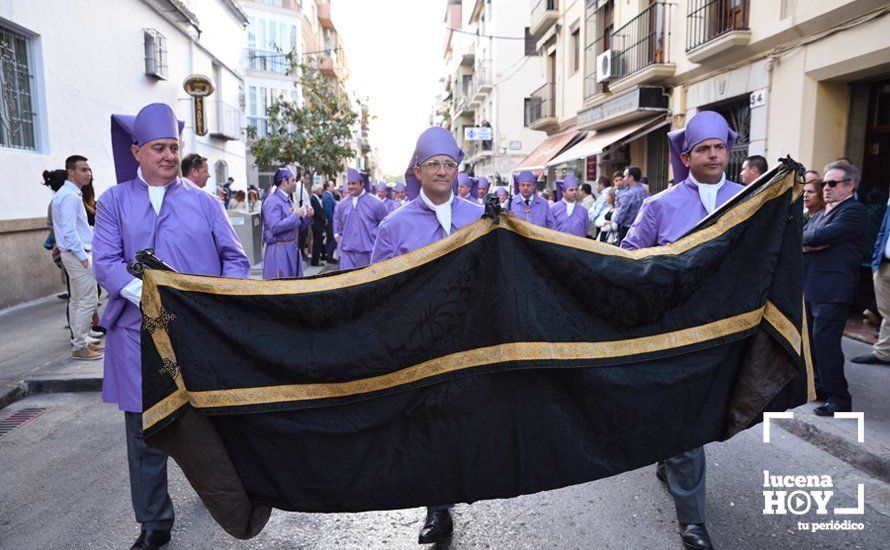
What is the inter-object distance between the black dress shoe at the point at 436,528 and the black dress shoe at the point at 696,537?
1.19 metres

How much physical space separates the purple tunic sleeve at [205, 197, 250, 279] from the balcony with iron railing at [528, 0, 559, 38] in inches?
887

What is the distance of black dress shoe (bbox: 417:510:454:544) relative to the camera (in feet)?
11.0

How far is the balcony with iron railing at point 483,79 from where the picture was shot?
39906 millimetres

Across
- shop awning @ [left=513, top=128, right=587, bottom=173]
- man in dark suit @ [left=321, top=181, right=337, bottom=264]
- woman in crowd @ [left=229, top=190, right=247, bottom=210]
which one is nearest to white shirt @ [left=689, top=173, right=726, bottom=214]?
man in dark suit @ [left=321, top=181, right=337, bottom=264]

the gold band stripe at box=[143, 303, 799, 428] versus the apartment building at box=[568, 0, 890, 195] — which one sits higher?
the apartment building at box=[568, 0, 890, 195]

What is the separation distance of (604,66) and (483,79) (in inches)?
977

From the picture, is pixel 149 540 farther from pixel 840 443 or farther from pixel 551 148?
pixel 551 148

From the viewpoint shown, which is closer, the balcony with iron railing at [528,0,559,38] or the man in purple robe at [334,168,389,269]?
the man in purple robe at [334,168,389,269]

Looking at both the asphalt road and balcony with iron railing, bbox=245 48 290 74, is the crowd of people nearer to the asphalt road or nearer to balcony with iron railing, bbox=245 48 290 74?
the asphalt road

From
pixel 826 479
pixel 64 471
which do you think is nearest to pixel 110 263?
pixel 64 471

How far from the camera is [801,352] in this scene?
2682 millimetres

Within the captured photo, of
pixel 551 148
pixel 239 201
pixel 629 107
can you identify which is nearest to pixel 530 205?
pixel 629 107

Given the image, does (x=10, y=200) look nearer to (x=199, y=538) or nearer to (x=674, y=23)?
(x=199, y=538)

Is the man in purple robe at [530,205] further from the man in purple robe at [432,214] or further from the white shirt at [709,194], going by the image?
the man in purple robe at [432,214]
